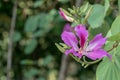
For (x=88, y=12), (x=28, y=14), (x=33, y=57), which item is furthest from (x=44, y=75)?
(x=88, y=12)

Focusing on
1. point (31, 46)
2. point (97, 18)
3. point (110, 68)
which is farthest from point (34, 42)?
point (110, 68)

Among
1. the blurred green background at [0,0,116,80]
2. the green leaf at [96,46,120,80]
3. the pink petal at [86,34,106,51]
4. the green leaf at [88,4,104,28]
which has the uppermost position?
the pink petal at [86,34,106,51]

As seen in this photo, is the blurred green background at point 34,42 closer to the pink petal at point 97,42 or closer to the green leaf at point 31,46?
the green leaf at point 31,46

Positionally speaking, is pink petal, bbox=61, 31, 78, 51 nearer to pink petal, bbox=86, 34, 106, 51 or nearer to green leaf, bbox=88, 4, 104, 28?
pink petal, bbox=86, 34, 106, 51

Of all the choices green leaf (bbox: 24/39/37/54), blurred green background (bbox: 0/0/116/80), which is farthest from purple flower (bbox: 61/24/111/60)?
green leaf (bbox: 24/39/37/54)

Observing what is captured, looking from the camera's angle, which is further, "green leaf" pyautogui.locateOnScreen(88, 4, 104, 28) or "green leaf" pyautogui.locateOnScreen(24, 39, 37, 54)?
"green leaf" pyautogui.locateOnScreen(24, 39, 37, 54)
